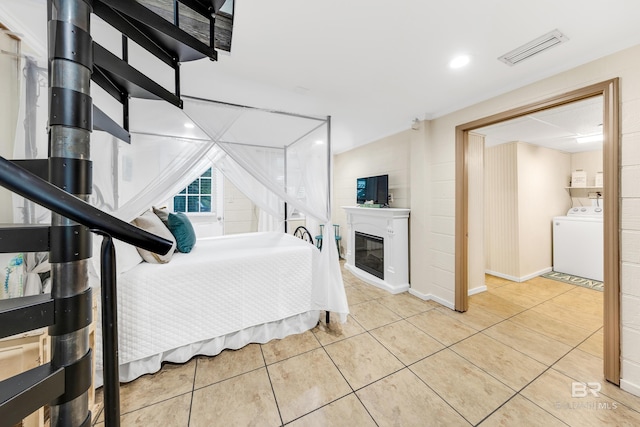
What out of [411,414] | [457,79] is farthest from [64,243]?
[457,79]

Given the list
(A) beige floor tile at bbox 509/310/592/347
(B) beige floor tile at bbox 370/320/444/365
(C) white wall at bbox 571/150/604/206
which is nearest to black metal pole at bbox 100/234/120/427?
(B) beige floor tile at bbox 370/320/444/365

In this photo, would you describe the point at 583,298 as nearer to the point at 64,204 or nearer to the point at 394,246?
the point at 394,246

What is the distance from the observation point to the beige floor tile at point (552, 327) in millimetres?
A: 2344

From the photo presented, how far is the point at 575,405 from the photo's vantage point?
1607mm

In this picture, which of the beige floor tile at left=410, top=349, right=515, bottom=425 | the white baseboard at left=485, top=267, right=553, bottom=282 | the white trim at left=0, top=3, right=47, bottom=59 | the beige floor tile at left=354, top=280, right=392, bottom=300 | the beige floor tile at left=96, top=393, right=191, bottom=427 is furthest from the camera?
the white baseboard at left=485, top=267, right=553, bottom=282

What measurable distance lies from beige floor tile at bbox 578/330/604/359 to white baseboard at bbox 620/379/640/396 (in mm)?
402

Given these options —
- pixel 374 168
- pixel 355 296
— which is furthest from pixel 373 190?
pixel 355 296

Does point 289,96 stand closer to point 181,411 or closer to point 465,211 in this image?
point 465,211

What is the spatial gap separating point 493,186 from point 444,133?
1.85 m

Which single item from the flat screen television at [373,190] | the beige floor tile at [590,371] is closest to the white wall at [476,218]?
the flat screen television at [373,190]

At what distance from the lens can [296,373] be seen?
6.16 feet

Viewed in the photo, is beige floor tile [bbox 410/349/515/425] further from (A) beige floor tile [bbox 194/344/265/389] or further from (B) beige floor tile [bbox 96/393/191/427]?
(B) beige floor tile [bbox 96/393/191/427]

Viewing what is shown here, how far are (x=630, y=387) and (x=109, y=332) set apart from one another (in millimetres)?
3015

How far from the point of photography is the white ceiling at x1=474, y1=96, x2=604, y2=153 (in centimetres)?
268
